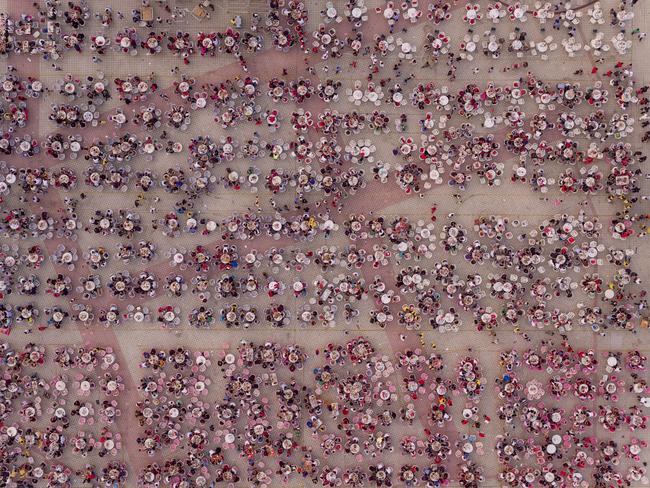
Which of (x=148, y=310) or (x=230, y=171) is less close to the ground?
(x=230, y=171)

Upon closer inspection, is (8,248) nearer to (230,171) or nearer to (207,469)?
(230,171)

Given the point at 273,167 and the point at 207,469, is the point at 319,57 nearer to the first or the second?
the point at 273,167

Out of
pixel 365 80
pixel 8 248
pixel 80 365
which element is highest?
pixel 365 80

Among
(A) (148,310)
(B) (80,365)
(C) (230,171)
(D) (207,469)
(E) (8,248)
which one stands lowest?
(D) (207,469)

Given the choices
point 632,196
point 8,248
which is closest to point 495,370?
point 632,196

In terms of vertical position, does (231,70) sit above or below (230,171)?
above

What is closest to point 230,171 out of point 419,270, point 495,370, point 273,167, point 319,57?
point 273,167

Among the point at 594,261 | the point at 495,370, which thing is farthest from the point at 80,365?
the point at 594,261
